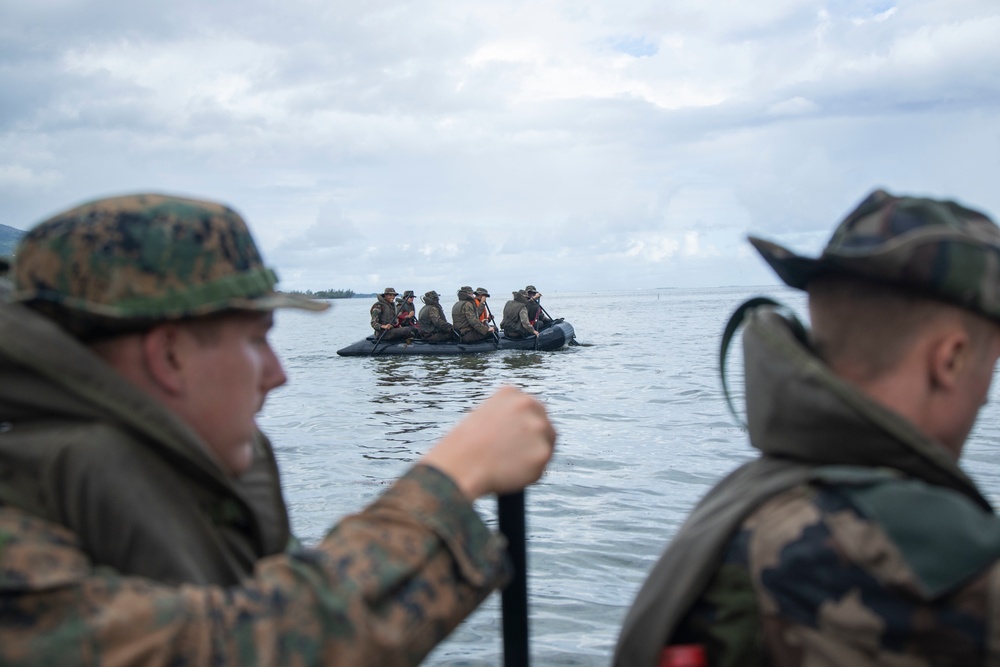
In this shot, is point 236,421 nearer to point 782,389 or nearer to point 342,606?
point 342,606

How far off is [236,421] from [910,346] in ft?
4.35

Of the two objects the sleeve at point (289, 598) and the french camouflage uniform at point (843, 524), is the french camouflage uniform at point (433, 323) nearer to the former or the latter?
the french camouflage uniform at point (843, 524)

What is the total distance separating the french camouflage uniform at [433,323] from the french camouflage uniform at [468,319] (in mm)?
352

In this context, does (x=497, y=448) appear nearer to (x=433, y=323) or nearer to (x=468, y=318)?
(x=468, y=318)

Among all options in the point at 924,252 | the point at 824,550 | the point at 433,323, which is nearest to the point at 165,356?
the point at 824,550

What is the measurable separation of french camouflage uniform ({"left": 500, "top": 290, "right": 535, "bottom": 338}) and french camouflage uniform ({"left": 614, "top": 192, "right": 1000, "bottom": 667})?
23.8m

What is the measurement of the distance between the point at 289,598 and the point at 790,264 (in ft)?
4.10

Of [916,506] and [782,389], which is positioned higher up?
[782,389]

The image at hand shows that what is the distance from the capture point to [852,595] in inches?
60.1

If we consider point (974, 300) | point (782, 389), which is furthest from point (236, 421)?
point (974, 300)

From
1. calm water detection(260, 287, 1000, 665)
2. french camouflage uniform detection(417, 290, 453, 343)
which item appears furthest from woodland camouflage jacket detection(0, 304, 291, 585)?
french camouflage uniform detection(417, 290, 453, 343)

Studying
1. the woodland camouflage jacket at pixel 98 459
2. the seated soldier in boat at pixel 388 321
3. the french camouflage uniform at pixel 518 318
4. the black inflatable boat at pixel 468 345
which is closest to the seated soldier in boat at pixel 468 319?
the black inflatable boat at pixel 468 345

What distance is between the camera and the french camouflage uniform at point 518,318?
25859 mm

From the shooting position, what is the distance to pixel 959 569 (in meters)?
1.44
